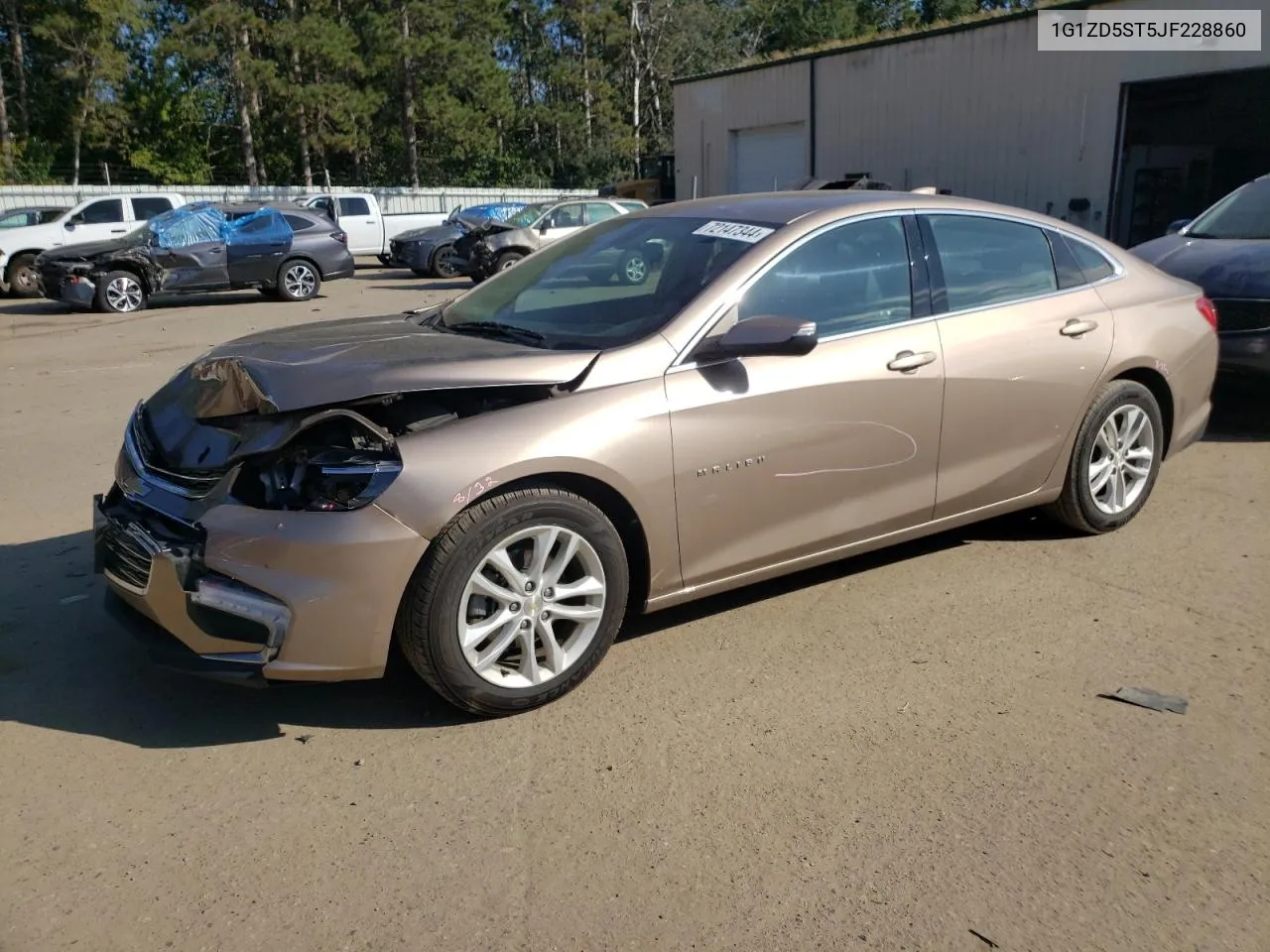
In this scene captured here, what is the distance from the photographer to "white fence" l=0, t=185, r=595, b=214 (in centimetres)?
2805

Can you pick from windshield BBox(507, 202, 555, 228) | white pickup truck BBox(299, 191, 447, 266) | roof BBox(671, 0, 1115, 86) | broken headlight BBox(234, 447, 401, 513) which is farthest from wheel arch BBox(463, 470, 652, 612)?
white pickup truck BBox(299, 191, 447, 266)

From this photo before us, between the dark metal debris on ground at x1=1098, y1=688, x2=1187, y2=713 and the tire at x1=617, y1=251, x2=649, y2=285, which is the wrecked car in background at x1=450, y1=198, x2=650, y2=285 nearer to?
the tire at x1=617, y1=251, x2=649, y2=285

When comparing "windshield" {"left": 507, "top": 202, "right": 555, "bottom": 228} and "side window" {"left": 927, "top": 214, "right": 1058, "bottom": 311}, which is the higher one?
"side window" {"left": 927, "top": 214, "right": 1058, "bottom": 311}

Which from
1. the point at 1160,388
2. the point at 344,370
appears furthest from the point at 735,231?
the point at 1160,388

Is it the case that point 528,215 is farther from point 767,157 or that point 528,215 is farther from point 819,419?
point 819,419

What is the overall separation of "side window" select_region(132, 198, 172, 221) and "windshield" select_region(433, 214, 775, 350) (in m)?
17.8

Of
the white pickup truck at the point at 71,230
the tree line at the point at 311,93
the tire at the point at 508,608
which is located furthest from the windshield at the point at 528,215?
the tree line at the point at 311,93

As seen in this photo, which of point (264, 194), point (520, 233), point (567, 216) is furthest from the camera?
point (264, 194)

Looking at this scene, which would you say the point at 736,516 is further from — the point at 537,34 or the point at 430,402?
the point at 537,34

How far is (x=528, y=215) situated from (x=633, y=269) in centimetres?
1836

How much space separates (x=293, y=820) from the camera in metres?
2.94

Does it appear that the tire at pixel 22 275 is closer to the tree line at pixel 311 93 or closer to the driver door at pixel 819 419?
the tree line at pixel 311 93

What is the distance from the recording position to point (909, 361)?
4.16m

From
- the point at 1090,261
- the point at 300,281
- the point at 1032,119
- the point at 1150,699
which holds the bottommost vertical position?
the point at 1150,699
